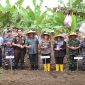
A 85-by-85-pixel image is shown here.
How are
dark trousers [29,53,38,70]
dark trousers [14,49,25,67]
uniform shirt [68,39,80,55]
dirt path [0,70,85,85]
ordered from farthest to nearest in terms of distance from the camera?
dark trousers [14,49,25,67]
dark trousers [29,53,38,70]
uniform shirt [68,39,80,55]
dirt path [0,70,85,85]

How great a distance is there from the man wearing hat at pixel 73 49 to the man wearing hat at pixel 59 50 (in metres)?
0.22

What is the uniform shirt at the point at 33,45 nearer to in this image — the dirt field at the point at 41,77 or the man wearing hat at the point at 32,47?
the man wearing hat at the point at 32,47

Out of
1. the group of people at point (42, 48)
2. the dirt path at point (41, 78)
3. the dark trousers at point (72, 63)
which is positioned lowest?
the dirt path at point (41, 78)

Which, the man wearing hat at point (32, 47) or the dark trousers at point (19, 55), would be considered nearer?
the man wearing hat at point (32, 47)

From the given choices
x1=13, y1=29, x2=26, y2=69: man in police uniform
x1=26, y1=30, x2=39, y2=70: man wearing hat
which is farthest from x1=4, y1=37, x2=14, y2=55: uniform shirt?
x1=26, y1=30, x2=39, y2=70: man wearing hat

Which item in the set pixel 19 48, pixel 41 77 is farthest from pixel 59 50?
pixel 41 77

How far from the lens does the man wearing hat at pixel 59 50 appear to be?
1245cm

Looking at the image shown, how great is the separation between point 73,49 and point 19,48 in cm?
207

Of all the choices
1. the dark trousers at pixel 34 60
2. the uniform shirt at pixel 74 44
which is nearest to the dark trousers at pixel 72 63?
the uniform shirt at pixel 74 44

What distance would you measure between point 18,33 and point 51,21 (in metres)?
4.13

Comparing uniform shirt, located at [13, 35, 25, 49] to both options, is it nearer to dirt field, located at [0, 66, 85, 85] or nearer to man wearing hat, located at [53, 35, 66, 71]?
dirt field, located at [0, 66, 85, 85]

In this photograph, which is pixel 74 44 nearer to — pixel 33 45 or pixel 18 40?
pixel 33 45

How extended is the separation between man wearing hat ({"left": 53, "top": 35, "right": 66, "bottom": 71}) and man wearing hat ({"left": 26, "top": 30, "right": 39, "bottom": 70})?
29.4 inches

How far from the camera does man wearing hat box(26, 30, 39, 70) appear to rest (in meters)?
12.6
